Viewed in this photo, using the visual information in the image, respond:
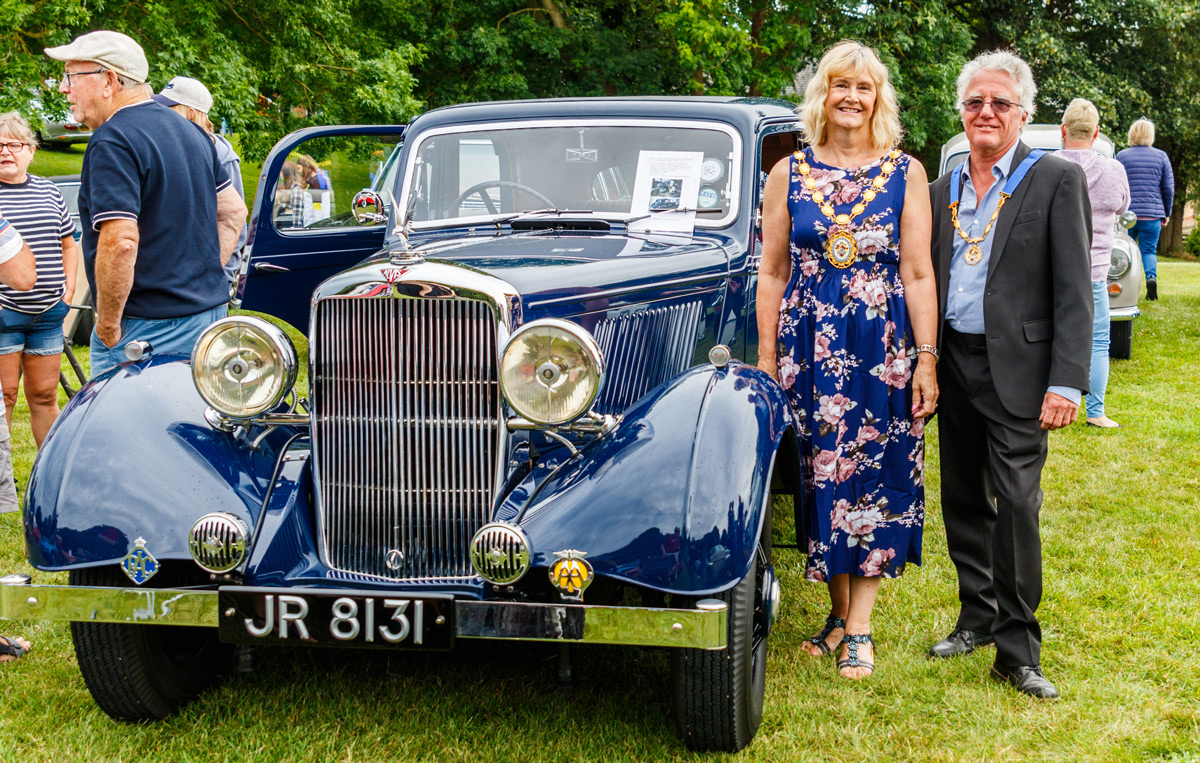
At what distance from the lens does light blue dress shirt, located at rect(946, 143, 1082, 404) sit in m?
3.36

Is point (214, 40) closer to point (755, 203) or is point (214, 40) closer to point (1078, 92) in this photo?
point (755, 203)

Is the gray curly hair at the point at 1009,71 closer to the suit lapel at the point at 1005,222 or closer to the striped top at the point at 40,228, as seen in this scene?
the suit lapel at the point at 1005,222

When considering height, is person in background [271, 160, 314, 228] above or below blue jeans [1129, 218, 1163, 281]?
above

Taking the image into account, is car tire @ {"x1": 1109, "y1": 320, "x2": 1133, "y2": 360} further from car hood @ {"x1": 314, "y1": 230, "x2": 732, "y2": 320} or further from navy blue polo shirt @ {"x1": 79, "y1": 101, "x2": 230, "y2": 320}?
navy blue polo shirt @ {"x1": 79, "y1": 101, "x2": 230, "y2": 320}

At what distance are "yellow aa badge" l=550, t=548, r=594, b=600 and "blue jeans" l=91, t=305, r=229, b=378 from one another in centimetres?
203

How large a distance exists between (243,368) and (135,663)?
3.05 ft

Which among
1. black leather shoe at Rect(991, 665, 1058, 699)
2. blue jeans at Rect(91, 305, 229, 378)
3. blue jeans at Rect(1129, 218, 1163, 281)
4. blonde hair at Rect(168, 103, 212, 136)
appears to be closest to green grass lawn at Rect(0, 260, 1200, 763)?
black leather shoe at Rect(991, 665, 1058, 699)

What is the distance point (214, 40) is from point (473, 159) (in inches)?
356

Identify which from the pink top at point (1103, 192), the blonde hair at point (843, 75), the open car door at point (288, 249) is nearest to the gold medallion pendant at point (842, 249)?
the blonde hair at point (843, 75)

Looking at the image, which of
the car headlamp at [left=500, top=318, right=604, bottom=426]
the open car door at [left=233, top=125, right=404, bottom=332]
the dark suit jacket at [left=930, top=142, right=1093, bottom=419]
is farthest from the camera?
the open car door at [left=233, top=125, right=404, bottom=332]

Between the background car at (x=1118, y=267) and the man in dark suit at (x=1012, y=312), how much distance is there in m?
5.05

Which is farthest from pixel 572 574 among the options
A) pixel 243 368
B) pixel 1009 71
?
pixel 1009 71

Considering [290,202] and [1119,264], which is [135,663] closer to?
[290,202]

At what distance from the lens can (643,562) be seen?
2648 millimetres
